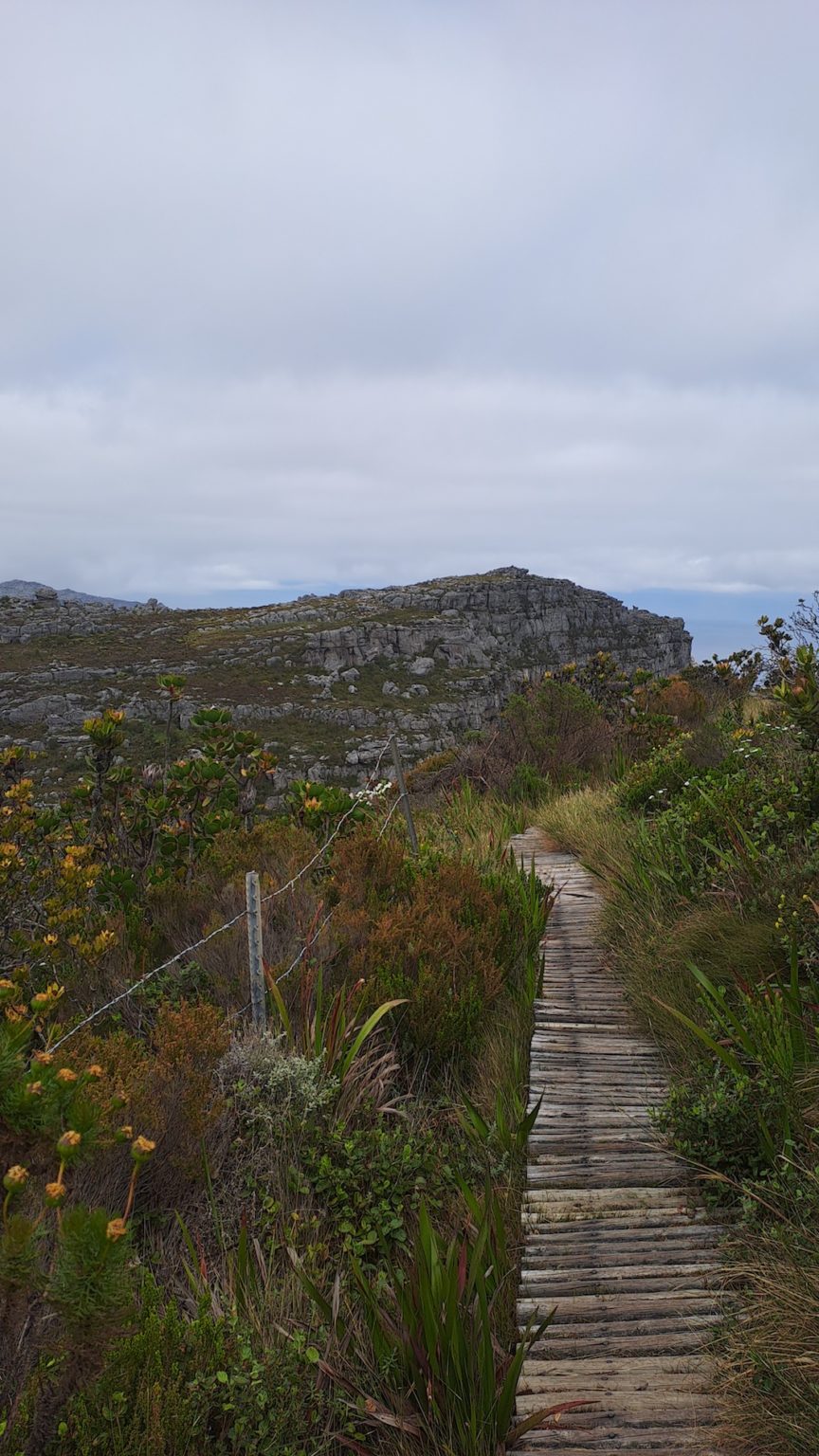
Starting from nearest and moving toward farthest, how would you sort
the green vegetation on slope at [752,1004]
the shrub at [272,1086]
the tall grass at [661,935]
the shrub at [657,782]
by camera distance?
the green vegetation on slope at [752,1004]
the shrub at [272,1086]
the tall grass at [661,935]
the shrub at [657,782]

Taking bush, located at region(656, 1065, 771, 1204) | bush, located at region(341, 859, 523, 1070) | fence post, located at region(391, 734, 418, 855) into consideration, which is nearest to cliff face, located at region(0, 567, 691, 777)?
fence post, located at region(391, 734, 418, 855)

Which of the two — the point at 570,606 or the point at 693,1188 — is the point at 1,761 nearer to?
the point at 693,1188

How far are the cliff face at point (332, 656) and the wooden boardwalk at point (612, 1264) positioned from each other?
30655 mm

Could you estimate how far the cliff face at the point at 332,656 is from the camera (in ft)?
168

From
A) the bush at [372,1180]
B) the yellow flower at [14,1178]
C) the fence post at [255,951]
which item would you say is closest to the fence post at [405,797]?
the fence post at [255,951]

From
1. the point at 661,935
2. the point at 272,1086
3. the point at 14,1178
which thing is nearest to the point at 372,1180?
the point at 272,1086

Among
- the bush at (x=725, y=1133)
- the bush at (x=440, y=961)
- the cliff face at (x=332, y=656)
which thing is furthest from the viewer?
the cliff face at (x=332, y=656)

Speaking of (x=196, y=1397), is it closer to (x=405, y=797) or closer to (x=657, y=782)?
(x=405, y=797)

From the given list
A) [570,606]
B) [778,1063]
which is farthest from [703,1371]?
[570,606]

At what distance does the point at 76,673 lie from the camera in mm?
58000

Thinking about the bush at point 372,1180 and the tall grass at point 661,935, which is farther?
the tall grass at point 661,935

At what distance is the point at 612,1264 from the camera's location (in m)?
2.74

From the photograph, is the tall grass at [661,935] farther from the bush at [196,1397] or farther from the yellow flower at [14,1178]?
the yellow flower at [14,1178]

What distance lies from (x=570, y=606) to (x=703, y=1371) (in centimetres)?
9960
